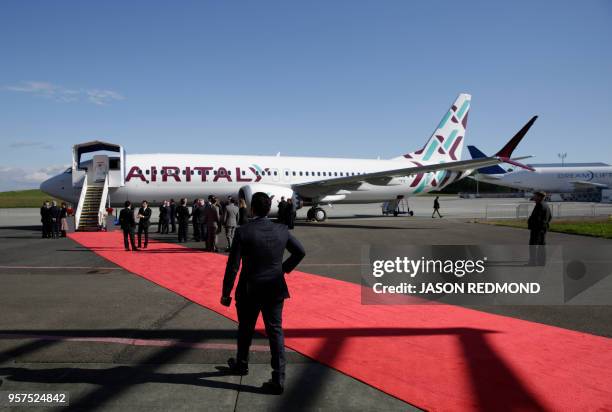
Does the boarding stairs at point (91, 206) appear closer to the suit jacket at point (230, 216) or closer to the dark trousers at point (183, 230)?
the dark trousers at point (183, 230)

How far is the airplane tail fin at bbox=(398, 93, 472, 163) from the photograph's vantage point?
30.9 metres

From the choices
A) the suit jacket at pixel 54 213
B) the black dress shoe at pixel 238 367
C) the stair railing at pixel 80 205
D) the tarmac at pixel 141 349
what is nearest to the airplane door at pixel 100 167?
the stair railing at pixel 80 205

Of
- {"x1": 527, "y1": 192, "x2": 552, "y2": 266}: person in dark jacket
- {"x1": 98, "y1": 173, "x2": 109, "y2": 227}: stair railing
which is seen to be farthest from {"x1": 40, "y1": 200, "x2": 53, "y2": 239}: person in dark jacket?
{"x1": 527, "y1": 192, "x2": 552, "y2": 266}: person in dark jacket

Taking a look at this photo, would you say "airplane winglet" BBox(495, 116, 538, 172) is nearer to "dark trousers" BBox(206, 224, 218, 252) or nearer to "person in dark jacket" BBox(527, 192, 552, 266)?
"person in dark jacket" BBox(527, 192, 552, 266)

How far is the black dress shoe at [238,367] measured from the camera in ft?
15.0

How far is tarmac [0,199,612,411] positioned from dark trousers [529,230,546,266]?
156 cm

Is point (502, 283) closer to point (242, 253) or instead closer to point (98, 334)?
point (242, 253)

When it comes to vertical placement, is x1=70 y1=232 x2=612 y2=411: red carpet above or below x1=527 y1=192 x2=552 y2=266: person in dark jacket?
below

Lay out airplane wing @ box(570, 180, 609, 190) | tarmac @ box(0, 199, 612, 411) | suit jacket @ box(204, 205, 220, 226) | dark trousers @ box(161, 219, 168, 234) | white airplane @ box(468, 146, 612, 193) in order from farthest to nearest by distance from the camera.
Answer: white airplane @ box(468, 146, 612, 193) → airplane wing @ box(570, 180, 609, 190) → dark trousers @ box(161, 219, 168, 234) → suit jacket @ box(204, 205, 220, 226) → tarmac @ box(0, 199, 612, 411)

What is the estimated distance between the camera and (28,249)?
48.1 feet

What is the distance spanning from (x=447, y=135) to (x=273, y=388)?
29323mm

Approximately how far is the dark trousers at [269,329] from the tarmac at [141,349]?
0.73 feet

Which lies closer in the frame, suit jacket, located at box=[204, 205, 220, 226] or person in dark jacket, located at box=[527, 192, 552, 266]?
person in dark jacket, located at box=[527, 192, 552, 266]

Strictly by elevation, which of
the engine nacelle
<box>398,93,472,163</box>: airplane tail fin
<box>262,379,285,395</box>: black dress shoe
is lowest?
<box>262,379,285,395</box>: black dress shoe
